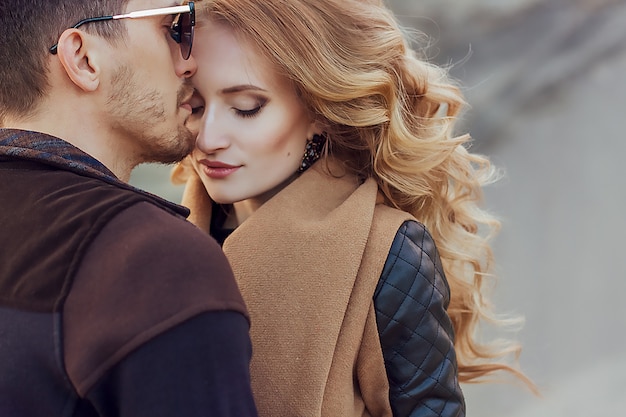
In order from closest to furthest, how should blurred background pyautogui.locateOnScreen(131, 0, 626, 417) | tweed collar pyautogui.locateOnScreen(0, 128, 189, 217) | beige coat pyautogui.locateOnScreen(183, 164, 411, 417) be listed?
tweed collar pyautogui.locateOnScreen(0, 128, 189, 217) → beige coat pyautogui.locateOnScreen(183, 164, 411, 417) → blurred background pyautogui.locateOnScreen(131, 0, 626, 417)

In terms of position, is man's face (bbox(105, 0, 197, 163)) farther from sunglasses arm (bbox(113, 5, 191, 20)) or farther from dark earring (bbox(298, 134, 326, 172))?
dark earring (bbox(298, 134, 326, 172))

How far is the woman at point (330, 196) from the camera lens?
2.01m

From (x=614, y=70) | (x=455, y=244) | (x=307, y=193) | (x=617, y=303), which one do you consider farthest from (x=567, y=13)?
(x=307, y=193)

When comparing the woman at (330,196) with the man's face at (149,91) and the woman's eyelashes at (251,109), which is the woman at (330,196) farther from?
the man's face at (149,91)

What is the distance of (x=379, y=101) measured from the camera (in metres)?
2.34

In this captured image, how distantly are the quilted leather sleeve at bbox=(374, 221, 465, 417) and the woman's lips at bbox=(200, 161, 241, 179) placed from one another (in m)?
0.49

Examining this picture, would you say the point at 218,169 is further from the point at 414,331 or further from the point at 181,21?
the point at 414,331

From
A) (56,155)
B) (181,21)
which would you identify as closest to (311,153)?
(181,21)

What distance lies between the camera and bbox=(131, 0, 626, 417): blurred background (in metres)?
4.60

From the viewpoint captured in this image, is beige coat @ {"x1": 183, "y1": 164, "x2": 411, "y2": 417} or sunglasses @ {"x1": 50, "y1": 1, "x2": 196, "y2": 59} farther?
beige coat @ {"x1": 183, "y1": 164, "x2": 411, "y2": 417}

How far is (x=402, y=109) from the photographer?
7.84 ft

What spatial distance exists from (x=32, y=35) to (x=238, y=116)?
655 millimetres

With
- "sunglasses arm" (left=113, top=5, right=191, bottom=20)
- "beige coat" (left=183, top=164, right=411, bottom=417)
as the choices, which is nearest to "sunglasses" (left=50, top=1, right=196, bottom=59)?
"sunglasses arm" (left=113, top=5, right=191, bottom=20)

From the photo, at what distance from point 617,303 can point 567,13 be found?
1698 mm
